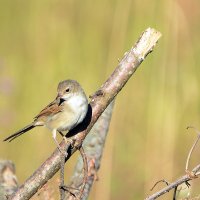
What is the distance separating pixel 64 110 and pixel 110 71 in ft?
6.28

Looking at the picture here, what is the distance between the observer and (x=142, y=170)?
704 centimetres

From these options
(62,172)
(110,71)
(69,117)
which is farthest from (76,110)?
(110,71)

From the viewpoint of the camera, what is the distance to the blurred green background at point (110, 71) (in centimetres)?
645

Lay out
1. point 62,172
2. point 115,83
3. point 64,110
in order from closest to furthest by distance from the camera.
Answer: point 62,172, point 115,83, point 64,110

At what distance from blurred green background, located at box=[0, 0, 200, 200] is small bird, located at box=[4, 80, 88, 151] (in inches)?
51.5

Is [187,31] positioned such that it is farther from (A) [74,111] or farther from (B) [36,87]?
(A) [74,111]

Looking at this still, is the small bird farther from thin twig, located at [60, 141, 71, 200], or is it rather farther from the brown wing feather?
thin twig, located at [60, 141, 71, 200]

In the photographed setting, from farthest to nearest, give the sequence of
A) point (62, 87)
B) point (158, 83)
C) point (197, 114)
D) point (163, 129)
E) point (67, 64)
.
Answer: point (67, 64)
point (197, 114)
point (158, 83)
point (163, 129)
point (62, 87)

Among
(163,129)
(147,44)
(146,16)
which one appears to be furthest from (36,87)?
(147,44)

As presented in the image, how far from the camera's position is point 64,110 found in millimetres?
4766

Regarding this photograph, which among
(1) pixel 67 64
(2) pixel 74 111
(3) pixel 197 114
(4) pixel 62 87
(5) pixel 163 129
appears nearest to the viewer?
(2) pixel 74 111

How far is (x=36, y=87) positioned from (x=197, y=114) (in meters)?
1.62

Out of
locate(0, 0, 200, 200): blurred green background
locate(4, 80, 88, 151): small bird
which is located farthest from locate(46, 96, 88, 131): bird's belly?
locate(0, 0, 200, 200): blurred green background

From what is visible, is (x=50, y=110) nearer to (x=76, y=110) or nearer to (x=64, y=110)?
(x=64, y=110)
